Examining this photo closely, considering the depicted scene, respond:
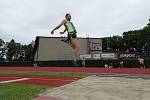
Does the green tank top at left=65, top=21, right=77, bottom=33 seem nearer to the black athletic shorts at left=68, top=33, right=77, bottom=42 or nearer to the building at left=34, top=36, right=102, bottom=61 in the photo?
the black athletic shorts at left=68, top=33, right=77, bottom=42

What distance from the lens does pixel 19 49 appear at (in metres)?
129

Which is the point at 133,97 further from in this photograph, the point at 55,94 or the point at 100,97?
the point at 55,94

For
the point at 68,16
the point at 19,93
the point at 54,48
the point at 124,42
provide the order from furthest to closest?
1. the point at 124,42
2. the point at 54,48
3. the point at 68,16
4. the point at 19,93

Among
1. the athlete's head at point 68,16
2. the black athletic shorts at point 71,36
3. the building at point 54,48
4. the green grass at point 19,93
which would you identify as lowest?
the green grass at point 19,93

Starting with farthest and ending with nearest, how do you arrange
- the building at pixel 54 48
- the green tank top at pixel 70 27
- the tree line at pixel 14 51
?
the tree line at pixel 14 51
the building at pixel 54 48
the green tank top at pixel 70 27

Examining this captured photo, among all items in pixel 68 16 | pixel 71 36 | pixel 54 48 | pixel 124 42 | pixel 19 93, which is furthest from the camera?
pixel 124 42

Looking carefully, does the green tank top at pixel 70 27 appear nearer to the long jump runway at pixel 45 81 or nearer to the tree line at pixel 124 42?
the long jump runway at pixel 45 81

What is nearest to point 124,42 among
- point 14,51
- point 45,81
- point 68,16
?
point 14,51

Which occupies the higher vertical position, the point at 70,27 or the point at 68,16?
the point at 68,16

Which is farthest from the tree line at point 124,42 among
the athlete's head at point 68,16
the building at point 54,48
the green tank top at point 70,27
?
the athlete's head at point 68,16

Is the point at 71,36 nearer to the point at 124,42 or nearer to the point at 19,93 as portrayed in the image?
the point at 19,93

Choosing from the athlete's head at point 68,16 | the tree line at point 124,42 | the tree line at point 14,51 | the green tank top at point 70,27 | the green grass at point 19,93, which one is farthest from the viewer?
the tree line at point 14,51

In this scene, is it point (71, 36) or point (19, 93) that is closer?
point (19, 93)

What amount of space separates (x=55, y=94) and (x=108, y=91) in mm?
1260
